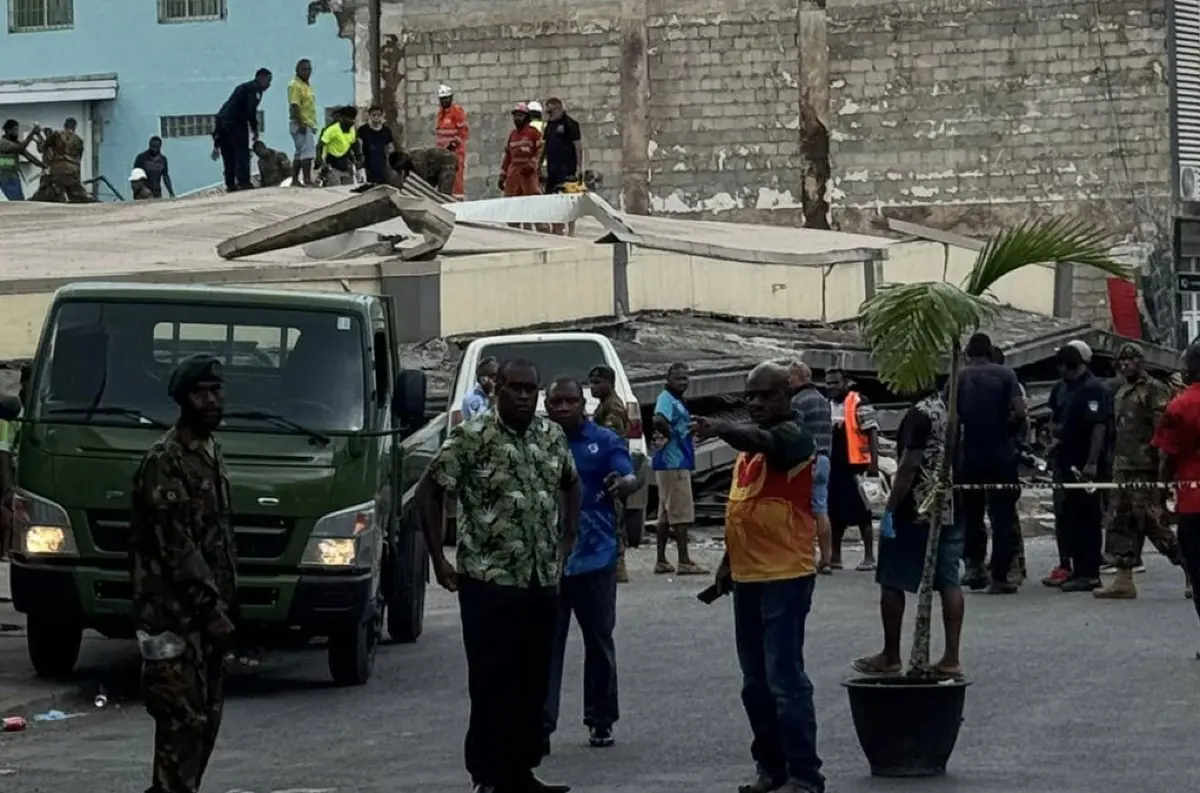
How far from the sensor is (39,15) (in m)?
54.2

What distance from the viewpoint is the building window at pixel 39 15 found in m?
54.0

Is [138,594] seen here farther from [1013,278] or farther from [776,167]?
[776,167]

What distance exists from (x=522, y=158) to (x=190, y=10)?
20784 mm

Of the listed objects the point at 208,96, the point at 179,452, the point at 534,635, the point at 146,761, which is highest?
the point at 208,96

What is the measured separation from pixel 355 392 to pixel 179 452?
5.01 meters

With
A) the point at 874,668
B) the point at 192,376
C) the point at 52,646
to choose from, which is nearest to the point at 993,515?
the point at 874,668

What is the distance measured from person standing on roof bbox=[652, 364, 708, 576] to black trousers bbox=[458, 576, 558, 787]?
1029 centimetres

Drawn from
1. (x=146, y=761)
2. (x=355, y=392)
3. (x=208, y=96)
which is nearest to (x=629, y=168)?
(x=208, y=96)

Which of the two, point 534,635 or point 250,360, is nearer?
point 534,635

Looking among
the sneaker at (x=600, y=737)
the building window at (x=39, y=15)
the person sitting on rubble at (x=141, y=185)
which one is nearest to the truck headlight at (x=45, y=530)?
the sneaker at (x=600, y=737)

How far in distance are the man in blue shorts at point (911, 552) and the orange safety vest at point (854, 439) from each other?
8.12 metres

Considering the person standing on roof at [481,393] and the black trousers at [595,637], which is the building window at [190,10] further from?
the black trousers at [595,637]

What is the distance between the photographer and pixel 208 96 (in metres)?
52.4

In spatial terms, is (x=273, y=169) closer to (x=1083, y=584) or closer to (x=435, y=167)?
(x=435, y=167)
